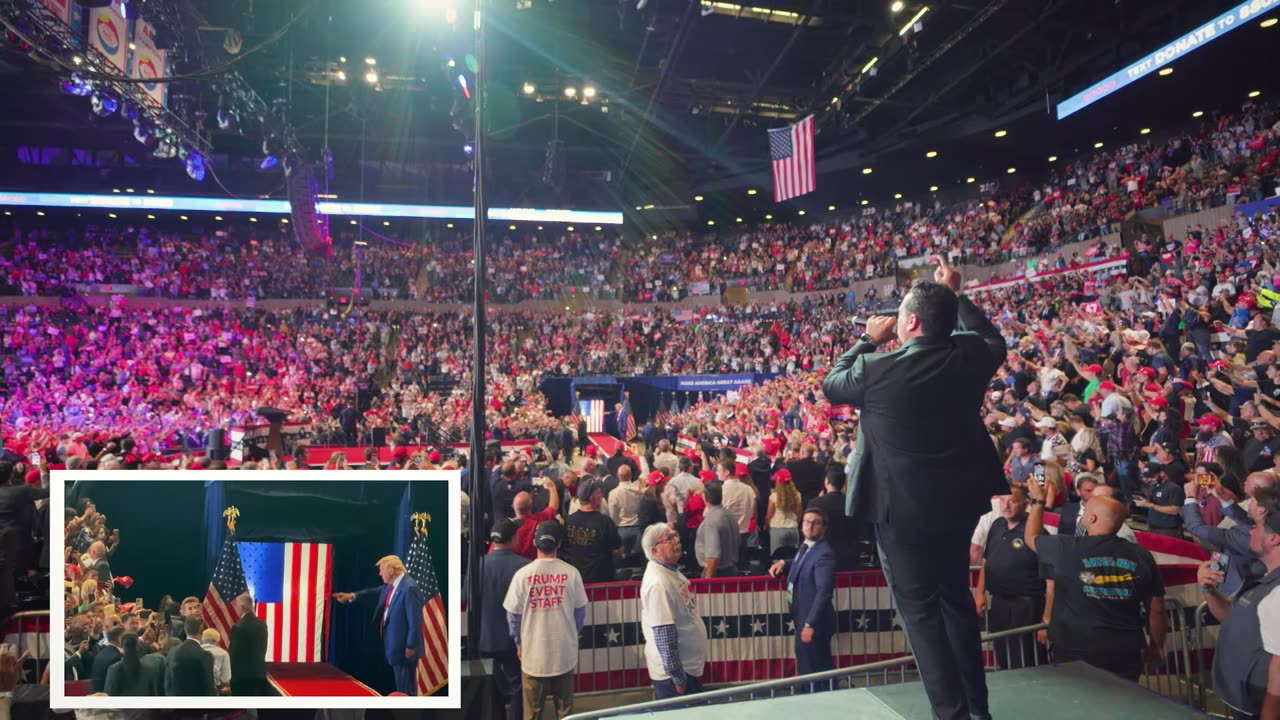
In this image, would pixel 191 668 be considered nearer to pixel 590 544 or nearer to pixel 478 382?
pixel 478 382

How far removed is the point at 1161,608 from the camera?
11.1ft

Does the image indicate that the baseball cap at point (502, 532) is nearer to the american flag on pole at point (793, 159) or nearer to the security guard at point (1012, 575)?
the security guard at point (1012, 575)

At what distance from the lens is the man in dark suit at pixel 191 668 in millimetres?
1570

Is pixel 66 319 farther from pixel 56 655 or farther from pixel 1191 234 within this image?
pixel 1191 234

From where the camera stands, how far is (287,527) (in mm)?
1667

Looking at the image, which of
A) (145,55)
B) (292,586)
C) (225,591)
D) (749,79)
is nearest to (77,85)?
(145,55)

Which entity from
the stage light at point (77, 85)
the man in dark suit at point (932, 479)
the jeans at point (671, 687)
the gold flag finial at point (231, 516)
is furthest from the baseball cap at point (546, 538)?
the stage light at point (77, 85)

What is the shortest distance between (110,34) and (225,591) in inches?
429

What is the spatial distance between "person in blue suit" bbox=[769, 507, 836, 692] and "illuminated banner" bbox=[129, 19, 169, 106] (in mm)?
10970

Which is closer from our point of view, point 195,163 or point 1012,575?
point 1012,575

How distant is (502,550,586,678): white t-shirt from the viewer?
397 centimetres

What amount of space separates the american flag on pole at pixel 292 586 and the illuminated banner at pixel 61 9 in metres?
10.4

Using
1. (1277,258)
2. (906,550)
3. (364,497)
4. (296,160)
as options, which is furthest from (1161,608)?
(296,160)

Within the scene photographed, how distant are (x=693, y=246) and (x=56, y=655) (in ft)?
96.0
